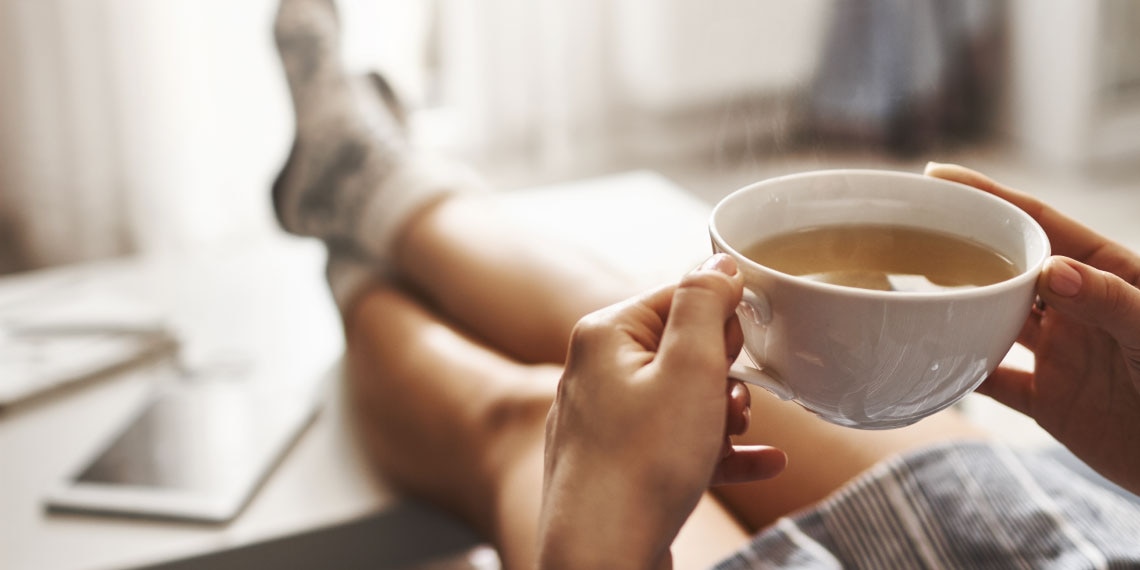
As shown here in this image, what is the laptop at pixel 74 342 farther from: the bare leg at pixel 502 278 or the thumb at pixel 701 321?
the thumb at pixel 701 321

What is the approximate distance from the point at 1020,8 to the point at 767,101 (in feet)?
2.05

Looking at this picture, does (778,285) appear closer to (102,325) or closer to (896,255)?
(896,255)

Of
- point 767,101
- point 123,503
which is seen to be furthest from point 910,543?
point 767,101

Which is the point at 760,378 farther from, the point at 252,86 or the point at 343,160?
the point at 252,86

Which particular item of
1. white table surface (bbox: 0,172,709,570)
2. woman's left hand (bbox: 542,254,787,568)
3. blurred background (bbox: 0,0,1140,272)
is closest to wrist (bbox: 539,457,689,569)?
woman's left hand (bbox: 542,254,787,568)

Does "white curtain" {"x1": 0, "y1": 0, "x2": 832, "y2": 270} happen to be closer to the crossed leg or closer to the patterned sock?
the patterned sock

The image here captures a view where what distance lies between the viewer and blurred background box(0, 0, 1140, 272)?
2051 mm

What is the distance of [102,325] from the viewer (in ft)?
3.55

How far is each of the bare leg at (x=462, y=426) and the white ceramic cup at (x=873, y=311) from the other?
0.28 meters

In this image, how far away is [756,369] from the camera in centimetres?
45

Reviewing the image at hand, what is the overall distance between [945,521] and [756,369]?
283 mm

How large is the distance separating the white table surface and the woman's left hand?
0.43m

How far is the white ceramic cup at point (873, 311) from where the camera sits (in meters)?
0.40

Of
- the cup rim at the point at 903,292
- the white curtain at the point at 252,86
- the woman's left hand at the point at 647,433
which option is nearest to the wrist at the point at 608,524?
the woman's left hand at the point at 647,433
